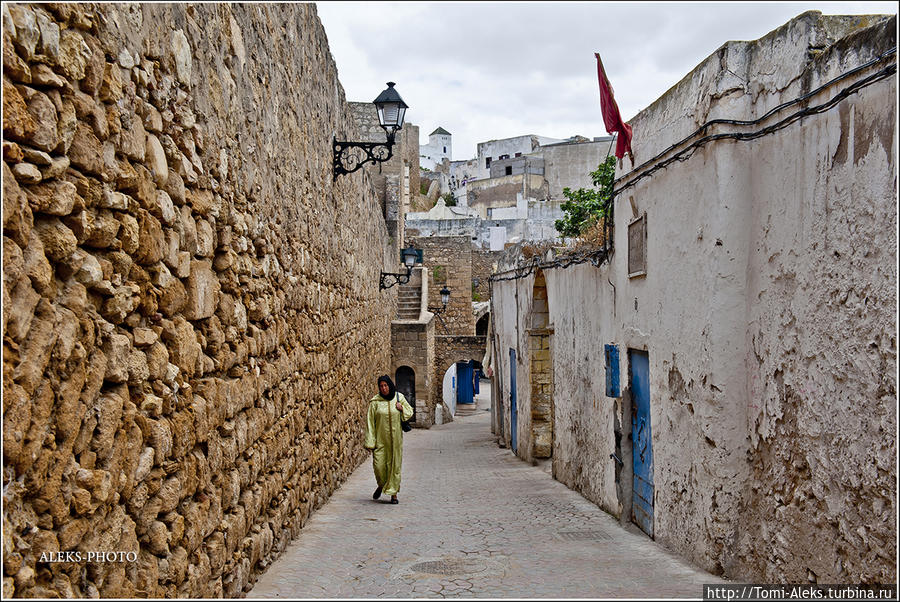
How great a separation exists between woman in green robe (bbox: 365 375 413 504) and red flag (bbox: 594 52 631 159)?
3168 millimetres

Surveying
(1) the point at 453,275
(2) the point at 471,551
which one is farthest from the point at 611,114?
(1) the point at 453,275

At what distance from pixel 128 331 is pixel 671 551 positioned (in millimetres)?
4093

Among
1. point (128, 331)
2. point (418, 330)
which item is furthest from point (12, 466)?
point (418, 330)

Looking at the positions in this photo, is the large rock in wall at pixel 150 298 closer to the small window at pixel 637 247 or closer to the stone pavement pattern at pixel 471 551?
the stone pavement pattern at pixel 471 551

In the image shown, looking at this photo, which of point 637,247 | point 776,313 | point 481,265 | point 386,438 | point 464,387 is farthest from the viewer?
point 481,265

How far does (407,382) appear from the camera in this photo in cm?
2086

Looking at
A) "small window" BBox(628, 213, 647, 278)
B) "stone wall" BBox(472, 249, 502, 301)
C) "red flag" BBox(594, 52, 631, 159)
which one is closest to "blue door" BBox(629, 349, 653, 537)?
"small window" BBox(628, 213, 647, 278)

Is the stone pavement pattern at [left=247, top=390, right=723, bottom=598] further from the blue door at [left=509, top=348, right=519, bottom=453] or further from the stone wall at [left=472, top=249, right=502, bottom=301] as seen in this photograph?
the stone wall at [left=472, top=249, right=502, bottom=301]

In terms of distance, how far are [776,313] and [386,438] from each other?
4.42 m

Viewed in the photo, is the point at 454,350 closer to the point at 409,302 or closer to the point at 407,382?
the point at 409,302

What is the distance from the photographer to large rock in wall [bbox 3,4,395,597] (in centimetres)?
202

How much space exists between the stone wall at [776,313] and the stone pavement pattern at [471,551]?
42cm

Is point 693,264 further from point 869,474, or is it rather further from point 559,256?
point 559,256

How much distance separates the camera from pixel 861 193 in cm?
328
